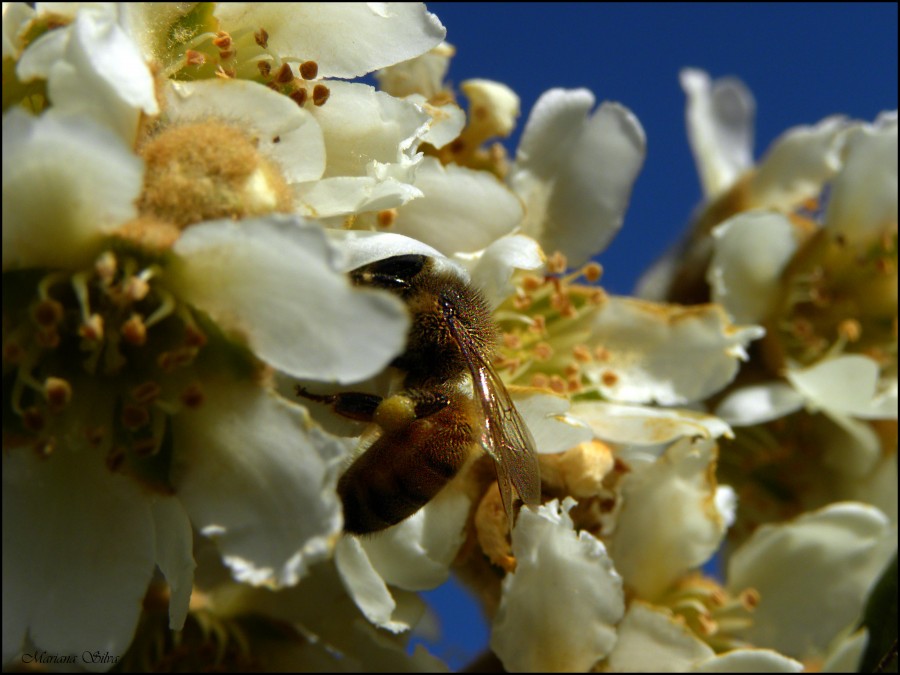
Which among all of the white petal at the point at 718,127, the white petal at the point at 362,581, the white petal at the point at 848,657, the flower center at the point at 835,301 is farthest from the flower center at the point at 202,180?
the white petal at the point at 718,127

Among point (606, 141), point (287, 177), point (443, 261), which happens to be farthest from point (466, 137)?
point (287, 177)

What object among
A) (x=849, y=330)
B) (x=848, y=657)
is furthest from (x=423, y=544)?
(x=849, y=330)

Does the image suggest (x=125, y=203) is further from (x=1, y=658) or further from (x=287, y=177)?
(x=1, y=658)

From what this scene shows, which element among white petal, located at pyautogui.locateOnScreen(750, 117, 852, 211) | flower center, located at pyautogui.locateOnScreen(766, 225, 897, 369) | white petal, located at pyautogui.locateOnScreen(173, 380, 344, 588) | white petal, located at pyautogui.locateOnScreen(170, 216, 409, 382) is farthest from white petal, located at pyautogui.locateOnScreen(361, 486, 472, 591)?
white petal, located at pyautogui.locateOnScreen(750, 117, 852, 211)

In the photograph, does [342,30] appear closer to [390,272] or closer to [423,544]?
[390,272]

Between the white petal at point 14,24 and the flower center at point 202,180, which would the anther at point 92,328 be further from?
the white petal at point 14,24

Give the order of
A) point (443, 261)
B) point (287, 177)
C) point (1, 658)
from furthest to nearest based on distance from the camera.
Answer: point (443, 261) → point (287, 177) → point (1, 658)

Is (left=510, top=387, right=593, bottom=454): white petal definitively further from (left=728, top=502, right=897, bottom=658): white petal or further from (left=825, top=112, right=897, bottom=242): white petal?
(left=825, top=112, right=897, bottom=242): white petal
